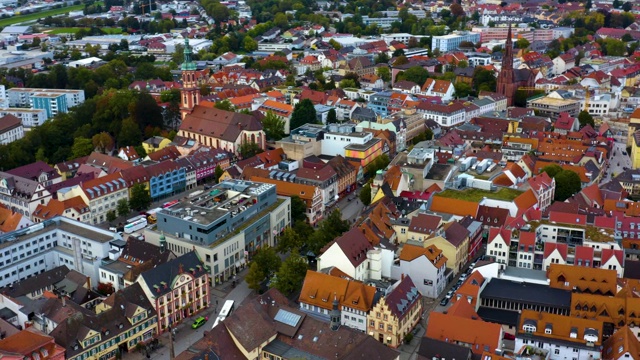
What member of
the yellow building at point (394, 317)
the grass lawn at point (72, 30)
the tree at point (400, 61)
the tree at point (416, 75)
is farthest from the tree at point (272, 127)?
the grass lawn at point (72, 30)

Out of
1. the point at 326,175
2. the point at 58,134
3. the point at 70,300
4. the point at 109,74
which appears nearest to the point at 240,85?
the point at 109,74

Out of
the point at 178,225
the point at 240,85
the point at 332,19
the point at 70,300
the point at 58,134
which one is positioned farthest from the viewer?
the point at 332,19

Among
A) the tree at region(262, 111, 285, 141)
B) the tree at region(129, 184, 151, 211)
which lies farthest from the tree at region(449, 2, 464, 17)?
the tree at region(129, 184, 151, 211)

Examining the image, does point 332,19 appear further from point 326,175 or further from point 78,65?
point 326,175

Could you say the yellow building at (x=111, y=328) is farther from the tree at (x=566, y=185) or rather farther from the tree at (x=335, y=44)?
the tree at (x=335, y=44)

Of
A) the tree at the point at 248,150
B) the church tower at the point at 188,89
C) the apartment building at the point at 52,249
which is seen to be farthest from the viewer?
the church tower at the point at 188,89

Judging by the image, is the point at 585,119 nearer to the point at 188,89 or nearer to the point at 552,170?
the point at 552,170

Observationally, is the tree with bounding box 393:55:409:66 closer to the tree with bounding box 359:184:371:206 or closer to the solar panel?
the tree with bounding box 359:184:371:206
